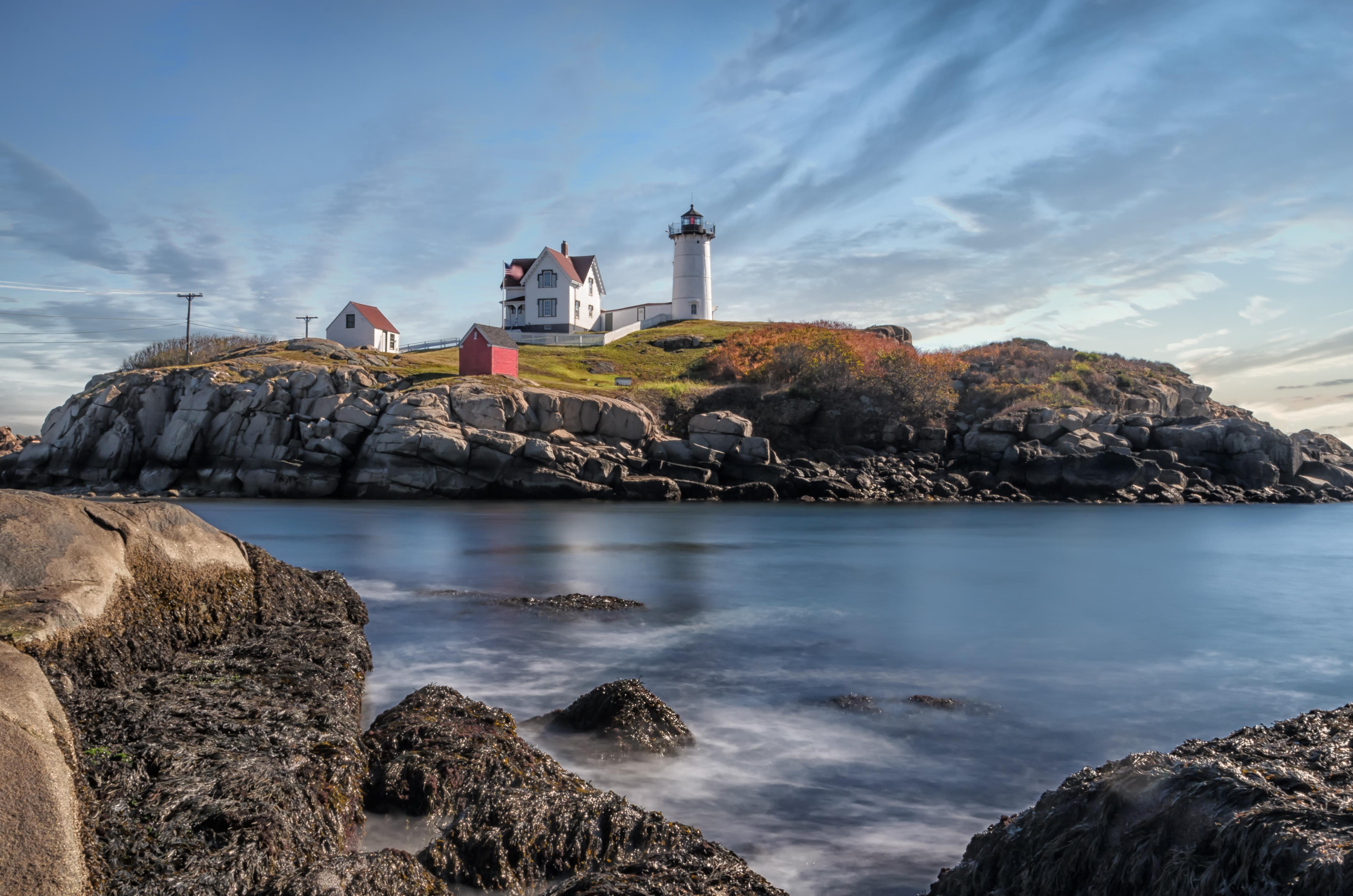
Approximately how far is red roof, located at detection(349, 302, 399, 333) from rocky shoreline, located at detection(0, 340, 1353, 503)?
750 inches

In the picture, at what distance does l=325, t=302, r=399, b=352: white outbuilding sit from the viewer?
2719 inches

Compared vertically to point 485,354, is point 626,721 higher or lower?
lower

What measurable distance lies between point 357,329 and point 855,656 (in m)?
66.4

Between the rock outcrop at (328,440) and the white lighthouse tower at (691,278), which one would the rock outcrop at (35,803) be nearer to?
the rock outcrop at (328,440)

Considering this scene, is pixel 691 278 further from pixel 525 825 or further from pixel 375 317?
pixel 525 825

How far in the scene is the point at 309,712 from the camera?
211 inches

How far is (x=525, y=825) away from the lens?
438cm

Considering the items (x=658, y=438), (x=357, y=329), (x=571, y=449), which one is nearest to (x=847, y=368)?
(x=658, y=438)

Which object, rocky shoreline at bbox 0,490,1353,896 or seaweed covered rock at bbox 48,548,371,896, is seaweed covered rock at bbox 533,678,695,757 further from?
seaweed covered rock at bbox 48,548,371,896

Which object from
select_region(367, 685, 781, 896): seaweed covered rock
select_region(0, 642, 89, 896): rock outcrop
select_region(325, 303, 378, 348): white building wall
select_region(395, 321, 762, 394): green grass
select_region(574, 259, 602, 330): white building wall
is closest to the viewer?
select_region(0, 642, 89, 896): rock outcrop

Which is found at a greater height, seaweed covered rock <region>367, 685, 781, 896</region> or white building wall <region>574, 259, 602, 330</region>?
white building wall <region>574, 259, 602, 330</region>

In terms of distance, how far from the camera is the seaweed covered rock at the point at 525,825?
3.82 metres

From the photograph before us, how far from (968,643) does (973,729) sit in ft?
14.1

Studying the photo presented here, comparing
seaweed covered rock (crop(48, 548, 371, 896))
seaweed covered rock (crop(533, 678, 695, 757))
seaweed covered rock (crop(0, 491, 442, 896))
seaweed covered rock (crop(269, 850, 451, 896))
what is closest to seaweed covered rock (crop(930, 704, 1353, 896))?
seaweed covered rock (crop(269, 850, 451, 896))
